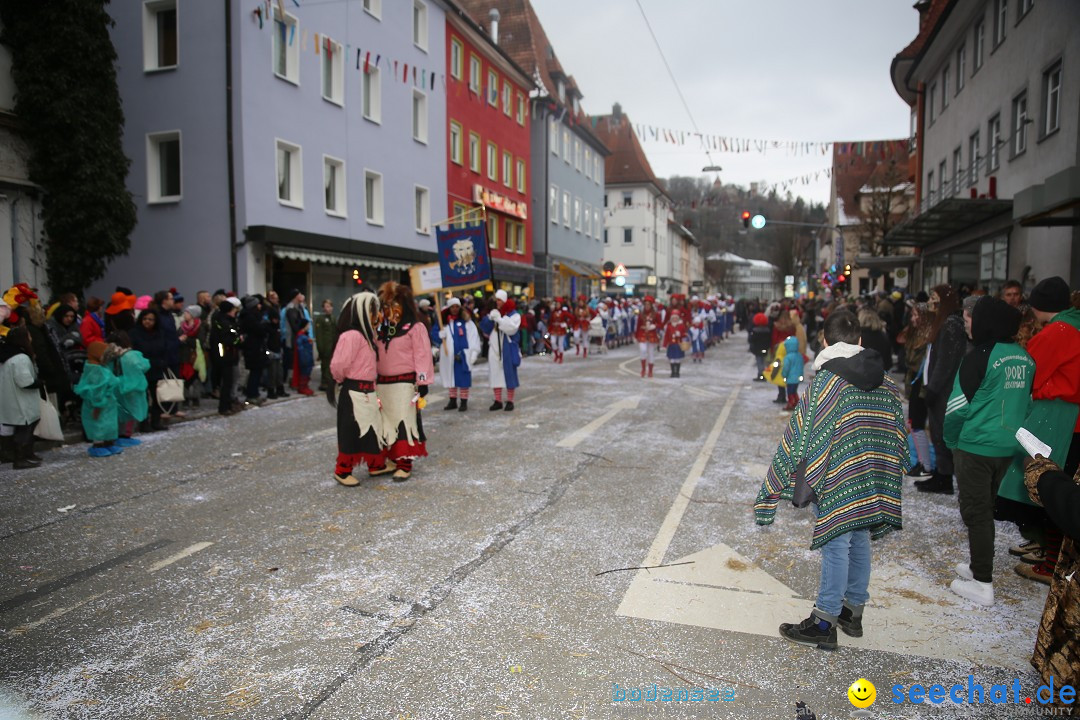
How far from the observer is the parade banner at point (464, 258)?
14477 millimetres

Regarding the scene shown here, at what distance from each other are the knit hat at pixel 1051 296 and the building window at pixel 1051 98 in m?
12.9

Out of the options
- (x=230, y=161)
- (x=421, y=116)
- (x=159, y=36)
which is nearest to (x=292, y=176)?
(x=230, y=161)

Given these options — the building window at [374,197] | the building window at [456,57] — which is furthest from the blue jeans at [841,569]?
the building window at [456,57]

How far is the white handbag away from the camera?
10289mm

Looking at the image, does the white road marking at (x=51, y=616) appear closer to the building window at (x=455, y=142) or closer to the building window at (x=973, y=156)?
the building window at (x=973, y=156)

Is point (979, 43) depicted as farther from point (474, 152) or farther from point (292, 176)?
point (292, 176)

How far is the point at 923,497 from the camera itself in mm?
6871

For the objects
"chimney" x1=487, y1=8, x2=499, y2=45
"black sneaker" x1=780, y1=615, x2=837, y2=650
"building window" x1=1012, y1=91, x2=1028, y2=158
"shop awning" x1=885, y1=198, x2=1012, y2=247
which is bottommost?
"black sneaker" x1=780, y1=615, x2=837, y2=650

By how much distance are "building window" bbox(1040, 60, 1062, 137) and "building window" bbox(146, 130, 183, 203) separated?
796 inches

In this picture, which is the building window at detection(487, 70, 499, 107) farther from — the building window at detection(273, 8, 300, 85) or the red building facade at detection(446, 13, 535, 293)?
the building window at detection(273, 8, 300, 85)

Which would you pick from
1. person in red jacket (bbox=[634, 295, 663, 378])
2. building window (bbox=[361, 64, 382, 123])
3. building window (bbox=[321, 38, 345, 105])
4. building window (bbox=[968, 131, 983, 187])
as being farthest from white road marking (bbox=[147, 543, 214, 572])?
building window (bbox=[968, 131, 983, 187])

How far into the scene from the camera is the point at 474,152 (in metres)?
30.6

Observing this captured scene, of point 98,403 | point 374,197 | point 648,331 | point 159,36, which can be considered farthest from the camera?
point 374,197

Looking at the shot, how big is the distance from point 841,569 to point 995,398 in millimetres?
1592
